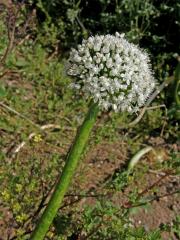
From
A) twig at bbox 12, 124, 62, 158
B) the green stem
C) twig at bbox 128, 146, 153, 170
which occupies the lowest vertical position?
twig at bbox 128, 146, 153, 170

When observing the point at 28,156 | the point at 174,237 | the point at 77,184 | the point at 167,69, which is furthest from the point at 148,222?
the point at 167,69

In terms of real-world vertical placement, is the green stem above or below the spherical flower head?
below

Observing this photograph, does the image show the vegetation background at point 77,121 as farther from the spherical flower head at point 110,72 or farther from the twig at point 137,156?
the spherical flower head at point 110,72

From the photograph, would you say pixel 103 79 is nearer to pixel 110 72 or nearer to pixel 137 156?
pixel 110 72

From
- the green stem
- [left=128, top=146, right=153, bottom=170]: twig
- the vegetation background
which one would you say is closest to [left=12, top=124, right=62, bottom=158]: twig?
the vegetation background

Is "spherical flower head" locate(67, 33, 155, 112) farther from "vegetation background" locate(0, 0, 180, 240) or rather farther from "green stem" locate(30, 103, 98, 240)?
"vegetation background" locate(0, 0, 180, 240)

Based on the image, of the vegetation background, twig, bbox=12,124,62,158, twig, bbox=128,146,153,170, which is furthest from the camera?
twig, bbox=128,146,153,170

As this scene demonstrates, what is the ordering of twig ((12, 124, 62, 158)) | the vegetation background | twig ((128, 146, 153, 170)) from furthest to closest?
twig ((128, 146, 153, 170)), twig ((12, 124, 62, 158)), the vegetation background

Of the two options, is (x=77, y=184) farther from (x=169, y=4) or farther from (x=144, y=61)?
(x=169, y=4)
